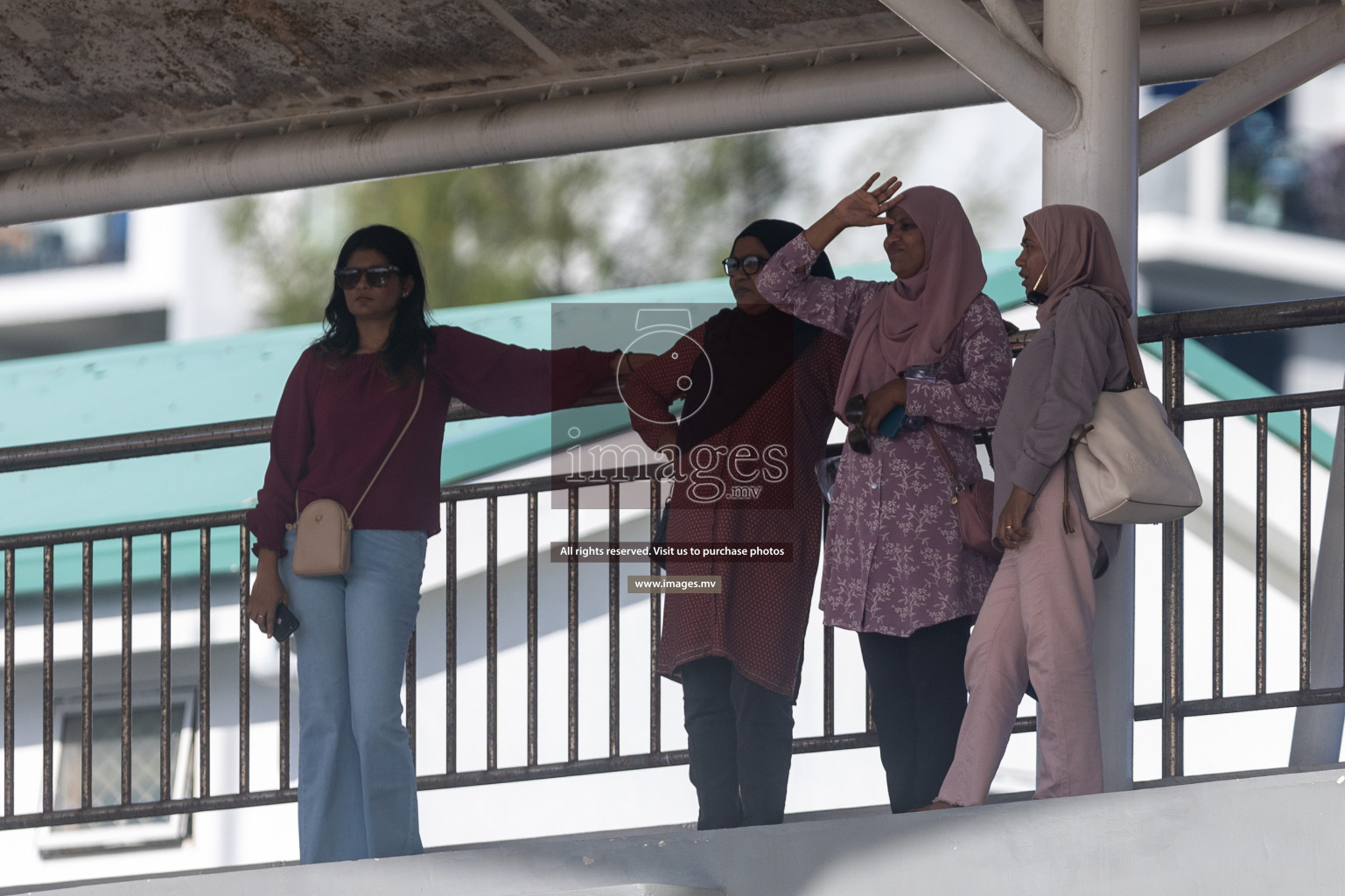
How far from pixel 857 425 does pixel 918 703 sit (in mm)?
710

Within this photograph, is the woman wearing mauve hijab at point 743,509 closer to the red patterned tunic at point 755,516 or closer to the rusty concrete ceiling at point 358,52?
the red patterned tunic at point 755,516

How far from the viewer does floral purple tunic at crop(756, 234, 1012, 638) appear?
388cm

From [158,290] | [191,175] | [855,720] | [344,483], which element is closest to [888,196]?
[344,483]

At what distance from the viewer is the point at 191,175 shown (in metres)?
6.23

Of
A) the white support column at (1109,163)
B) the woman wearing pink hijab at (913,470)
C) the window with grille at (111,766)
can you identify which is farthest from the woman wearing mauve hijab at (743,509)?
the window with grille at (111,766)

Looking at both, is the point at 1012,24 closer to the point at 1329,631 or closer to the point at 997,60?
the point at 997,60

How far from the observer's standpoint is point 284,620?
14.0 feet

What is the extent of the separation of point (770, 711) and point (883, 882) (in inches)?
31.5

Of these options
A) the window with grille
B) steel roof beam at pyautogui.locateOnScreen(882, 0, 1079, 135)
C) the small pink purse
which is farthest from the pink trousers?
the window with grille

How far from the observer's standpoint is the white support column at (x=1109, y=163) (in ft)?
13.7

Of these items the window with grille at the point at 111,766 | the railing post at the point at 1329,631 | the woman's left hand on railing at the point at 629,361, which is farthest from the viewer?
the window with grille at the point at 111,766

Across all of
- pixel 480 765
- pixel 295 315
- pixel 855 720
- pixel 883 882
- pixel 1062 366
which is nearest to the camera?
pixel 883 882

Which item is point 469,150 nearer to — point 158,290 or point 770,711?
point 770,711

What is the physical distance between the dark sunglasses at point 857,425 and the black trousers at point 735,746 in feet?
2.15
